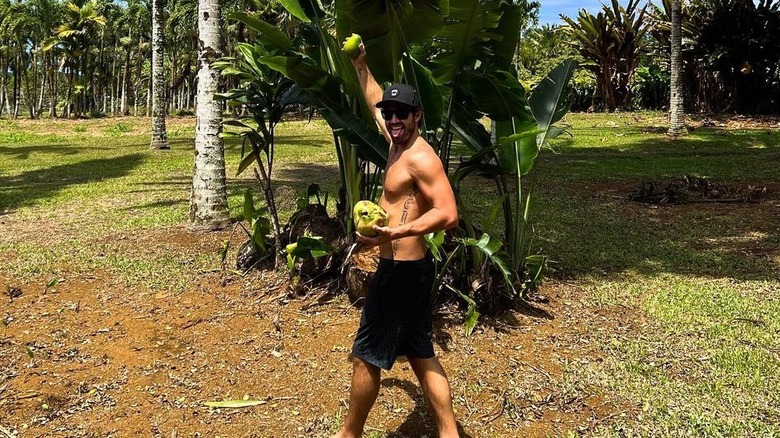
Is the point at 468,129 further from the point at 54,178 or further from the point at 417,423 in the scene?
the point at 54,178

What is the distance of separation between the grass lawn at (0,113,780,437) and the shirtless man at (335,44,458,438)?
51 centimetres

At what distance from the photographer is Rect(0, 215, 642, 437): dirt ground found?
3.40 meters

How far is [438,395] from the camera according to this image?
115 inches

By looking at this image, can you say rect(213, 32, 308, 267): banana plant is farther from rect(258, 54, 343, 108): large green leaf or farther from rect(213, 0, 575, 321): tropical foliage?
rect(258, 54, 343, 108): large green leaf

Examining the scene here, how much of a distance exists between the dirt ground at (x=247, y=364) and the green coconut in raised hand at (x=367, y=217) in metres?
1.24

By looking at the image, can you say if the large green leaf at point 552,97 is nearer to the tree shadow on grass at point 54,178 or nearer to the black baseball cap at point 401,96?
the black baseball cap at point 401,96

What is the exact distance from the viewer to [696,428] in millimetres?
3301

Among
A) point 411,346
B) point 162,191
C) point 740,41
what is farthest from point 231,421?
point 740,41

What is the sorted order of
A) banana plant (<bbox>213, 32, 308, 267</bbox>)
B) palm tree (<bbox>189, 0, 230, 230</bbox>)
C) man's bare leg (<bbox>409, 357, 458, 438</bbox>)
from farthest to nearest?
palm tree (<bbox>189, 0, 230, 230</bbox>), banana plant (<bbox>213, 32, 308, 267</bbox>), man's bare leg (<bbox>409, 357, 458, 438</bbox>)

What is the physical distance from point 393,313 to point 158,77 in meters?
14.6

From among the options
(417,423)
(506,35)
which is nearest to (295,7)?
(506,35)

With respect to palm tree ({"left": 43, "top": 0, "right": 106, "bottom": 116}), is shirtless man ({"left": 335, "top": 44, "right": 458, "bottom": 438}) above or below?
below

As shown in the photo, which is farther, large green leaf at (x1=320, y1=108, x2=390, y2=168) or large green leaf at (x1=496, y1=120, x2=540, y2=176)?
large green leaf at (x1=496, y1=120, x2=540, y2=176)

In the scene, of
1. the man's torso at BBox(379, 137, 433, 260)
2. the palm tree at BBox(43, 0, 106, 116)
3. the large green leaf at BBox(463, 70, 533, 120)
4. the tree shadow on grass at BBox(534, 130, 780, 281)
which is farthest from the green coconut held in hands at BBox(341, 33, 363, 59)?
the palm tree at BBox(43, 0, 106, 116)
